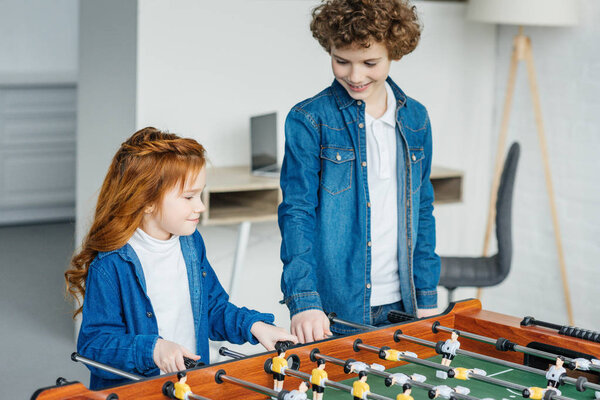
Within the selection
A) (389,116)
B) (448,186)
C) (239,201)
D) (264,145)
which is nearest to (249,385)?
(389,116)

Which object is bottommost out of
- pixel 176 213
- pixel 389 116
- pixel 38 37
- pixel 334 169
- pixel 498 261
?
pixel 498 261

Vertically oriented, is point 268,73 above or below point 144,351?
above

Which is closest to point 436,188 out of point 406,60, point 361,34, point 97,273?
point 406,60

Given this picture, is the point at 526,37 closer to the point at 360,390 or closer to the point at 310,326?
the point at 310,326

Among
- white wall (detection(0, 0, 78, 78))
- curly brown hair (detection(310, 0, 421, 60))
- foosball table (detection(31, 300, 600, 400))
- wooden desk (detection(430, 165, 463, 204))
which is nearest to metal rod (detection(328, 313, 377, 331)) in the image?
foosball table (detection(31, 300, 600, 400))

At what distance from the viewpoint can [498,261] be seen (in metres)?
3.22

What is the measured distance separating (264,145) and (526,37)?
Answer: 1388mm

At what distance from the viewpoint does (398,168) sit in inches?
79.4

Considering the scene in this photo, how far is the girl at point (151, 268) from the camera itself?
164 cm

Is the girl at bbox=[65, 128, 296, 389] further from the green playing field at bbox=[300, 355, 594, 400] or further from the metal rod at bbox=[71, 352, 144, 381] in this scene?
the green playing field at bbox=[300, 355, 594, 400]

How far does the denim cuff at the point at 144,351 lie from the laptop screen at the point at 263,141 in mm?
1832

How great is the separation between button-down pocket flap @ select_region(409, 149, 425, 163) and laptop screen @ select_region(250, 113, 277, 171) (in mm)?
1374

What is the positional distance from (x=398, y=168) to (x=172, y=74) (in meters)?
1.59

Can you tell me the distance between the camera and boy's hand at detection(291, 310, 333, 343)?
1.73 meters
